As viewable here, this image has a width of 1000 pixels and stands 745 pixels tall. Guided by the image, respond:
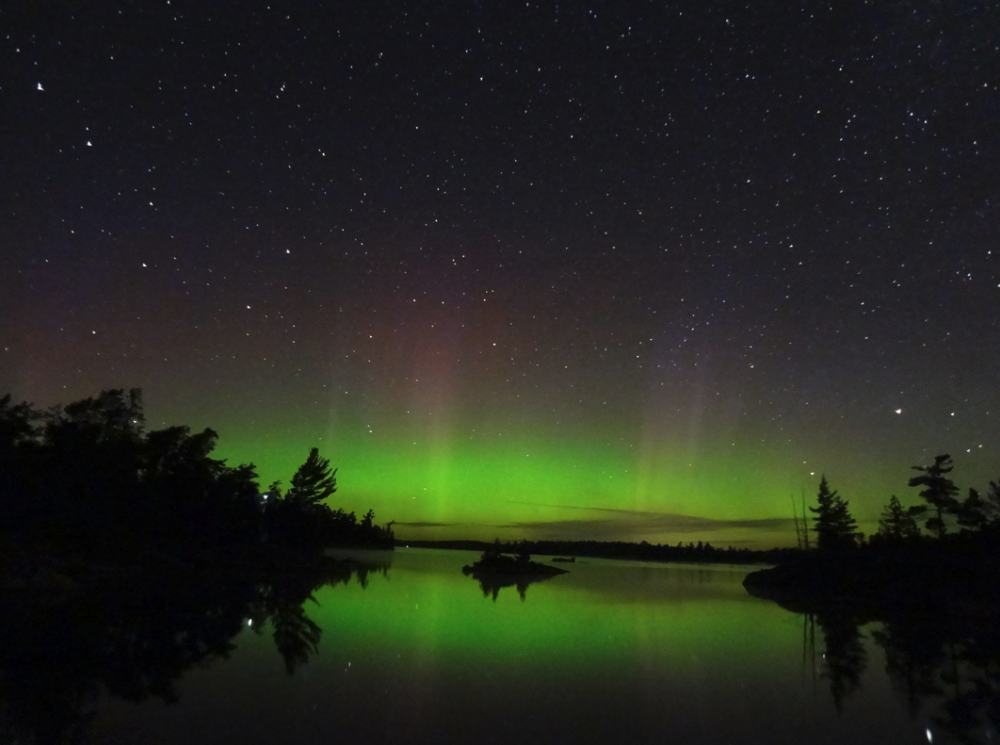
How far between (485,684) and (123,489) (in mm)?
40567

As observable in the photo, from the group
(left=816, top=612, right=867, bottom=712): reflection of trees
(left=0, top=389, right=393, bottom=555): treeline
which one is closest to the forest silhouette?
(left=0, top=389, right=393, bottom=555): treeline

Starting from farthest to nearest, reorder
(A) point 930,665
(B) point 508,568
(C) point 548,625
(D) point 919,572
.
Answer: (B) point 508,568
(D) point 919,572
(C) point 548,625
(A) point 930,665

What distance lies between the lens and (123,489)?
152 ft

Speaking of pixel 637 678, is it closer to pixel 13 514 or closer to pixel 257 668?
pixel 257 668

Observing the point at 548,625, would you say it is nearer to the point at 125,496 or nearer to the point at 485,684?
the point at 485,684

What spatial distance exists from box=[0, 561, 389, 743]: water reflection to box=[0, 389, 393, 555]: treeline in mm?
10164

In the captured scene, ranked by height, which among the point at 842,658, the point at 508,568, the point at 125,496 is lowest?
the point at 842,658

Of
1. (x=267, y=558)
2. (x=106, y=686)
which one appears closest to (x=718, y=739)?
(x=106, y=686)

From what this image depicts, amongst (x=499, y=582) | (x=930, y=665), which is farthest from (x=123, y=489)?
(x=930, y=665)

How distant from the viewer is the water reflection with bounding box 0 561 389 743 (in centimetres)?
1029

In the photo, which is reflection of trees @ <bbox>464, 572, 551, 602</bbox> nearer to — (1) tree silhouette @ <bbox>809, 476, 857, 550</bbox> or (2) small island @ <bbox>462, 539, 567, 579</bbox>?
(2) small island @ <bbox>462, 539, 567, 579</bbox>

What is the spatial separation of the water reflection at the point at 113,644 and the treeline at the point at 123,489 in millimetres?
10164

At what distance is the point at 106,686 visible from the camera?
11.9 metres

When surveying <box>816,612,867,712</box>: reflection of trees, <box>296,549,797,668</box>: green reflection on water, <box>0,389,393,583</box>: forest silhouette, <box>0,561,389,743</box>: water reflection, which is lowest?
<box>816,612,867,712</box>: reflection of trees
